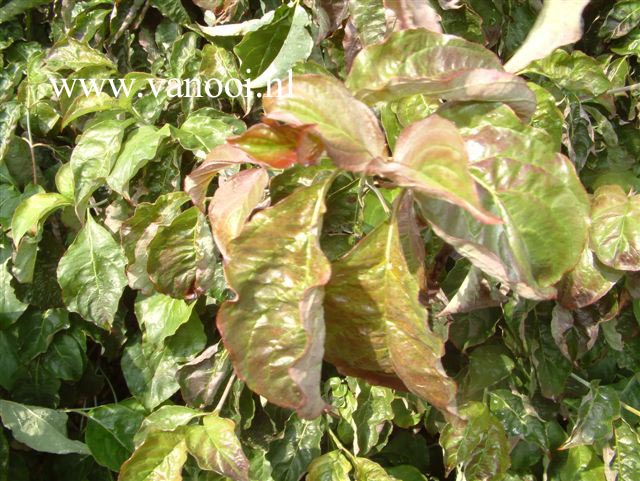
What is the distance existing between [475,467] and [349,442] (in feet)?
0.71

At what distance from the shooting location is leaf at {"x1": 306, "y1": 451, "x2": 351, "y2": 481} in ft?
3.59

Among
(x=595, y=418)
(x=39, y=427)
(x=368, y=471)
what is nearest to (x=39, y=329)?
(x=39, y=427)

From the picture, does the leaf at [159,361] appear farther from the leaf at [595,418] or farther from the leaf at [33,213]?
the leaf at [595,418]

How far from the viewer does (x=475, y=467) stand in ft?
3.62

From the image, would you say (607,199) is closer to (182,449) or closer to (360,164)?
(360,164)

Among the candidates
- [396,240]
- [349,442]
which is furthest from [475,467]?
[396,240]

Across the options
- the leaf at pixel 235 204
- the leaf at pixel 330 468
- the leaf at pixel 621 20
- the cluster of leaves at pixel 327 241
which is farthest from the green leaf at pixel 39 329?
the leaf at pixel 621 20

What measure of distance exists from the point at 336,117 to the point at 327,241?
318mm

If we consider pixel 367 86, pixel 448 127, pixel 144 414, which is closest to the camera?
pixel 448 127

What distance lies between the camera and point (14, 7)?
1.56m

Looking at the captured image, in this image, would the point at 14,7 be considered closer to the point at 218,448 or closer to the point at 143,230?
the point at 143,230

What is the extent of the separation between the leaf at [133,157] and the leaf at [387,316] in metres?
A: 0.50

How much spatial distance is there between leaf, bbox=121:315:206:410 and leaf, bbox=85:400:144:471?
115 mm

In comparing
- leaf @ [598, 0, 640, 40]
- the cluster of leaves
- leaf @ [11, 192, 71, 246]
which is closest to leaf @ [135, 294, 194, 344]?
the cluster of leaves
